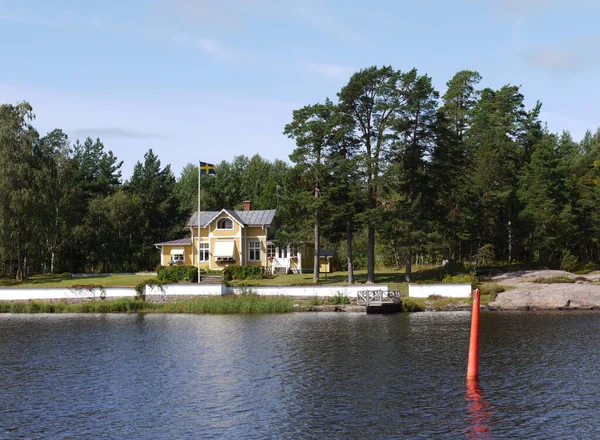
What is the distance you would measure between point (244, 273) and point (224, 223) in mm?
9117

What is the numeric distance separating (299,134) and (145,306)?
2043cm

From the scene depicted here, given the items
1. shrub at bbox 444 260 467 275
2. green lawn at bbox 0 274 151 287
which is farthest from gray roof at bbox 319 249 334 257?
green lawn at bbox 0 274 151 287

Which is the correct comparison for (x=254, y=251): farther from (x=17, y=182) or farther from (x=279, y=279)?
(x=17, y=182)

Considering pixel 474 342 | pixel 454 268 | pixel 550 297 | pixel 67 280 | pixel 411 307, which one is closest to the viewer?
pixel 474 342

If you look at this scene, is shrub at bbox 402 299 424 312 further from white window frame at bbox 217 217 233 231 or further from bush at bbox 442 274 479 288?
white window frame at bbox 217 217 233 231

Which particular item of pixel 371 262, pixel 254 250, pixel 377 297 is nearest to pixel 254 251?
pixel 254 250

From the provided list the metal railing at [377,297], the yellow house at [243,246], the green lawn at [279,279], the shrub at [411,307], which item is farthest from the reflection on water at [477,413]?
the yellow house at [243,246]

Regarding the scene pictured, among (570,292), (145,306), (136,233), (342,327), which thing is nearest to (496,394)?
(342,327)

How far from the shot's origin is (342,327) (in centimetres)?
3772

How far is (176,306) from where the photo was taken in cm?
4903

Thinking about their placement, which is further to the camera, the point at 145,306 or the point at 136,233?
the point at 136,233

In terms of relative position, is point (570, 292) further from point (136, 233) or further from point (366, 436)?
point (136, 233)

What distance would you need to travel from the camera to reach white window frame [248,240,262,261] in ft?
240

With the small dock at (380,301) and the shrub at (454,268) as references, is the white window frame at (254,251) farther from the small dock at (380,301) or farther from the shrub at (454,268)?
the small dock at (380,301)
